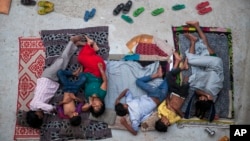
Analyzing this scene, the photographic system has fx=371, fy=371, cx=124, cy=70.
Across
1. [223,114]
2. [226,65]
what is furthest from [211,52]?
[223,114]

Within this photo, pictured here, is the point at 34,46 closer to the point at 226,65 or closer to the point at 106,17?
the point at 106,17

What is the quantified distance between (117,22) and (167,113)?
1.16 metres

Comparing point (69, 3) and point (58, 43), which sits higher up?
point (69, 3)

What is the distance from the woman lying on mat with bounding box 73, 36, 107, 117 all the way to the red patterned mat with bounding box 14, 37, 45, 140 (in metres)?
0.47

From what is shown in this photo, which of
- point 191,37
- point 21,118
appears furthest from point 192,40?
point 21,118

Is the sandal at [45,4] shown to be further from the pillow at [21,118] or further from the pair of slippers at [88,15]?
the pillow at [21,118]

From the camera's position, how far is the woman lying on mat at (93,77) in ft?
12.1

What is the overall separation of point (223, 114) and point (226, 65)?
0.53m

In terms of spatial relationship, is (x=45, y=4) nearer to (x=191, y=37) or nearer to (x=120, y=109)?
(x=120, y=109)

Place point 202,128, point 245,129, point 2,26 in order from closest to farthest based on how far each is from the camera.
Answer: point 245,129, point 202,128, point 2,26

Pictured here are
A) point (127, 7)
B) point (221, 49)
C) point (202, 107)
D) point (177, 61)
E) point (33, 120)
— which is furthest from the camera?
point (127, 7)

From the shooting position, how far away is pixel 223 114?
388 cm

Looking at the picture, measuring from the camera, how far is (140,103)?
3795 millimetres

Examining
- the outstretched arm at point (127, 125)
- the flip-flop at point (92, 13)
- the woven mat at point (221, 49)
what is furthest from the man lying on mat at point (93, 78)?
the woven mat at point (221, 49)
